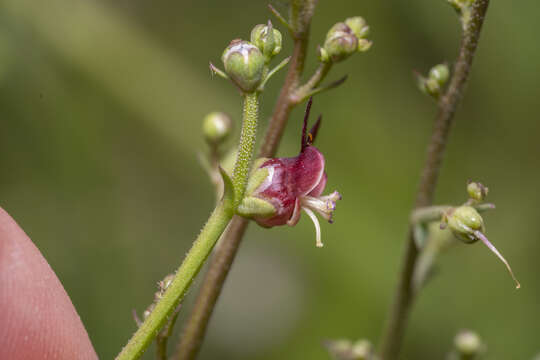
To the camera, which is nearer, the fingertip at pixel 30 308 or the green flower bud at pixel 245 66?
the green flower bud at pixel 245 66

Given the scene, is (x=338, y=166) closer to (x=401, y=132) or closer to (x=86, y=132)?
(x=401, y=132)

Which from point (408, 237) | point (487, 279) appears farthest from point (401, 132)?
point (408, 237)

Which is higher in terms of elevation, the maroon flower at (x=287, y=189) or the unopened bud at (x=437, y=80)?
the unopened bud at (x=437, y=80)

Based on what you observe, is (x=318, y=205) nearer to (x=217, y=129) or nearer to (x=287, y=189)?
(x=287, y=189)

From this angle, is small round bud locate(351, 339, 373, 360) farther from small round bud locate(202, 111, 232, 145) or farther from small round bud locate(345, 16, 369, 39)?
small round bud locate(345, 16, 369, 39)

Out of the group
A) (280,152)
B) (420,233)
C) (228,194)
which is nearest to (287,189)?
(228,194)

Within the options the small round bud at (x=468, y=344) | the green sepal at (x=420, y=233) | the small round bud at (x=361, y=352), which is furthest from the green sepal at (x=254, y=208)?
the small round bud at (x=468, y=344)

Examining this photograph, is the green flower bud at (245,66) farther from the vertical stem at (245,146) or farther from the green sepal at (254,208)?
the green sepal at (254,208)
